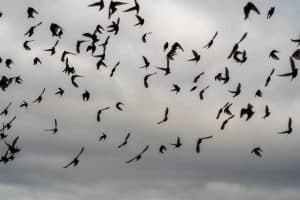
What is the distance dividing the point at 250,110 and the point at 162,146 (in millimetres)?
7072

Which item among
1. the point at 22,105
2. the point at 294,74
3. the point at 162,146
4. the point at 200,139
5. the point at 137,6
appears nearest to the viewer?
the point at 294,74

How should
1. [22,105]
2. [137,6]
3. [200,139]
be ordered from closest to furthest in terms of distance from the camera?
[137,6] < [200,139] < [22,105]

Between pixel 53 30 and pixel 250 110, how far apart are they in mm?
14802

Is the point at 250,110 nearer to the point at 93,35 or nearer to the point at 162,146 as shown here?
the point at 162,146

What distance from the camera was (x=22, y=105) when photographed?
47406 millimetres

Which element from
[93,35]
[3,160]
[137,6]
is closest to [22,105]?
[3,160]

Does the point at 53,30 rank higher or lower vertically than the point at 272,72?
higher

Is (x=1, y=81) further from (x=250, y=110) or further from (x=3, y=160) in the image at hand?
(x=250, y=110)

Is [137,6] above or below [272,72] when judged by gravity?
above

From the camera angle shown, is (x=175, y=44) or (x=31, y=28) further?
(x=31, y=28)

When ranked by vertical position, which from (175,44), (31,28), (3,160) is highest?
(31,28)

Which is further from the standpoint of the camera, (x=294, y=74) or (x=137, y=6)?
(x=137, y=6)

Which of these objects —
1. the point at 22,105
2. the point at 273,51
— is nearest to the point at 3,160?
the point at 22,105

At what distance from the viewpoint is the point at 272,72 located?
1433 inches
